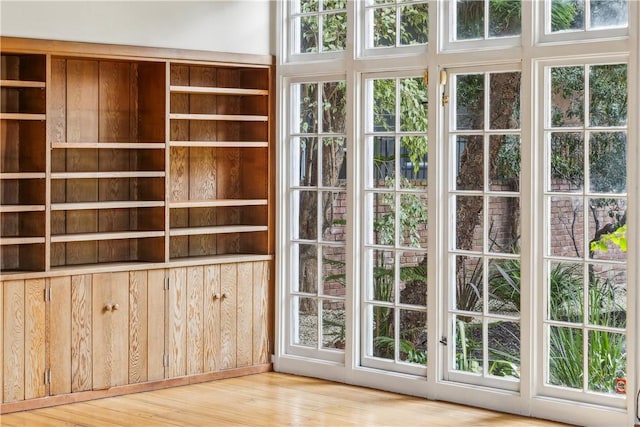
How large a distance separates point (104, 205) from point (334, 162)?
1.71 m

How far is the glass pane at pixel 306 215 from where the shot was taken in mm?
7496

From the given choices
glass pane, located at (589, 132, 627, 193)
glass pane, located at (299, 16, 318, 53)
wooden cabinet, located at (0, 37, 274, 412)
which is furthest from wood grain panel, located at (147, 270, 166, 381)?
glass pane, located at (589, 132, 627, 193)

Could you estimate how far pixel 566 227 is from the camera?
612cm

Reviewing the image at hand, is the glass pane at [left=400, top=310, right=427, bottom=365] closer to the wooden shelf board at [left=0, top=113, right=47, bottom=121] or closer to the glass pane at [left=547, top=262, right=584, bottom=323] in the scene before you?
the glass pane at [left=547, top=262, right=584, bottom=323]

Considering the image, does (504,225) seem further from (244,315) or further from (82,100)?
(82,100)

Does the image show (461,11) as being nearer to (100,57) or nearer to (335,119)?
(335,119)

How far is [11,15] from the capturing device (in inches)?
245

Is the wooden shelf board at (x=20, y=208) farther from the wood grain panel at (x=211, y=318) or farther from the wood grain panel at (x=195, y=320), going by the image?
the wood grain panel at (x=211, y=318)

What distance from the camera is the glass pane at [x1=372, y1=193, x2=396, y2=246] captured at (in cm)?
700

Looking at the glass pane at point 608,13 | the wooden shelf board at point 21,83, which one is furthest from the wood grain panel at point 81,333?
the glass pane at point 608,13

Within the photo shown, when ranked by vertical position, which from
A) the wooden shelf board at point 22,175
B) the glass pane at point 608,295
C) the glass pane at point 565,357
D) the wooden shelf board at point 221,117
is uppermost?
the wooden shelf board at point 221,117

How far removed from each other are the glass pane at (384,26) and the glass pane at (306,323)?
2013mm

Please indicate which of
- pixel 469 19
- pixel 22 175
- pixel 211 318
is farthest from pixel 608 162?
pixel 22 175

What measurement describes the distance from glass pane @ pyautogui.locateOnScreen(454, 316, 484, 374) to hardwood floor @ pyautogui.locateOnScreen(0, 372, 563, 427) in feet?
0.93
